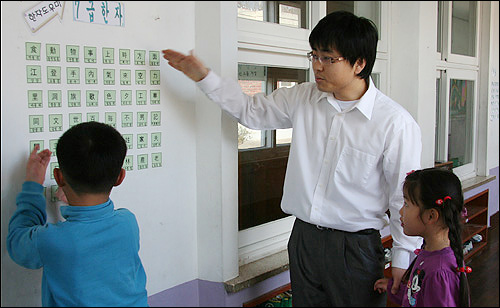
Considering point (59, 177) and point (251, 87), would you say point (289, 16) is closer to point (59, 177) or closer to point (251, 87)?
point (251, 87)

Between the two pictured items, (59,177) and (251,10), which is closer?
(59,177)

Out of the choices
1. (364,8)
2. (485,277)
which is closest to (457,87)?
(364,8)

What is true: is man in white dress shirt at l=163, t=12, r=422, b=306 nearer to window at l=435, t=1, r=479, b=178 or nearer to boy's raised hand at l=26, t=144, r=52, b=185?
boy's raised hand at l=26, t=144, r=52, b=185

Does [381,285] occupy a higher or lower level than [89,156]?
lower

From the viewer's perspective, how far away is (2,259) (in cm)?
107

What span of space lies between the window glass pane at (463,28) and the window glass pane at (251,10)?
6.85 feet

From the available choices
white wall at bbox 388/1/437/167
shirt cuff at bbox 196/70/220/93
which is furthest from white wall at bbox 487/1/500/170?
shirt cuff at bbox 196/70/220/93

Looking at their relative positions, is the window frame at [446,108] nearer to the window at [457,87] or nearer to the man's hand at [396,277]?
the window at [457,87]

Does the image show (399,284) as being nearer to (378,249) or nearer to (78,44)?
(378,249)

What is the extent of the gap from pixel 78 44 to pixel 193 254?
768 millimetres

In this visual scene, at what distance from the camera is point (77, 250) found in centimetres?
98

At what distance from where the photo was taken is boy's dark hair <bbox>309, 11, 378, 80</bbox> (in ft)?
4.18

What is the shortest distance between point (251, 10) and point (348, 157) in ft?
2.33

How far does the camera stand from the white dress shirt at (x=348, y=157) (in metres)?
1.32
